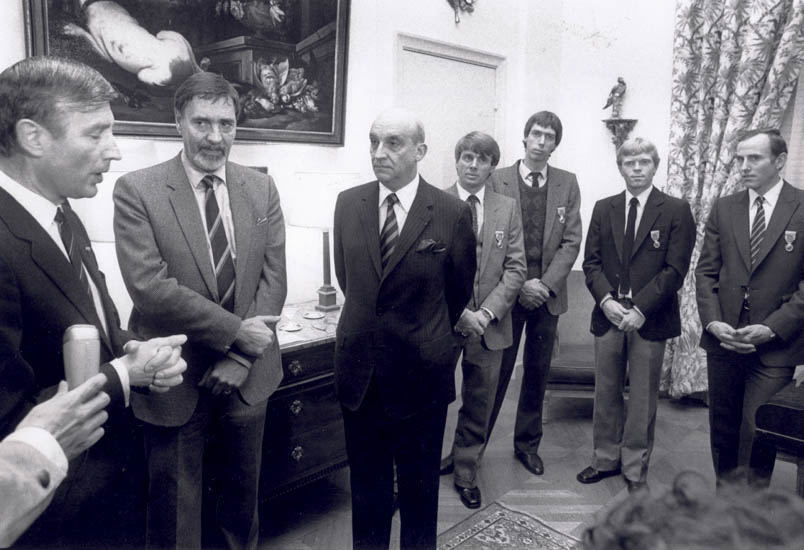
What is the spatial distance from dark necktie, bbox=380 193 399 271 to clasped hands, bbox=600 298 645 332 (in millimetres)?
1542

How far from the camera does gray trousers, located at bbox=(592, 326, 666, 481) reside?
129 inches

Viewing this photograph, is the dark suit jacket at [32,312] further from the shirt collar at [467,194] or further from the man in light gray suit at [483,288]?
the shirt collar at [467,194]

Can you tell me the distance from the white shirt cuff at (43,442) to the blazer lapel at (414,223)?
1217mm

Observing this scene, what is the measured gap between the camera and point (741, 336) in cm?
287

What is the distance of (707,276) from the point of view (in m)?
3.11

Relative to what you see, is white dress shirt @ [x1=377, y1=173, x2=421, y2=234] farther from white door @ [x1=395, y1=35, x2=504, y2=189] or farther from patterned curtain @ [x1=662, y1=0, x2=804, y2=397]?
patterned curtain @ [x1=662, y1=0, x2=804, y2=397]

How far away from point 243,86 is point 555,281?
2012 millimetres

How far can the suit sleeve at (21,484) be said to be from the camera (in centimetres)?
115

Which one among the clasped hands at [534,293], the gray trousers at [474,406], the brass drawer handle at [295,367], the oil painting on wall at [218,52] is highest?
the oil painting on wall at [218,52]

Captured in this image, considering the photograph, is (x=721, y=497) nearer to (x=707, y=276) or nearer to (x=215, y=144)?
(x=215, y=144)

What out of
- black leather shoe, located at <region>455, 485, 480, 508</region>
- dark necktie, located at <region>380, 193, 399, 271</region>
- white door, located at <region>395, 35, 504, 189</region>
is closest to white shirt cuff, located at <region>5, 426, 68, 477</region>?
dark necktie, located at <region>380, 193, 399, 271</region>

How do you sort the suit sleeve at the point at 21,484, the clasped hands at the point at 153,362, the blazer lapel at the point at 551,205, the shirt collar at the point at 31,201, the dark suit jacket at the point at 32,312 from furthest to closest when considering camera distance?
the blazer lapel at the point at 551,205 < the clasped hands at the point at 153,362 < the shirt collar at the point at 31,201 < the dark suit jacket at the point at 32,312 < the suit sleeve at the point at 21,484

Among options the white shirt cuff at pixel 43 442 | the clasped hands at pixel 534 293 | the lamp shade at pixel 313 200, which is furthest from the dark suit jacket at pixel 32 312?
the clasped hands at pixel 534 293

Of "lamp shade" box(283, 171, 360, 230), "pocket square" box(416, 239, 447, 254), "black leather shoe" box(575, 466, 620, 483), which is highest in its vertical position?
"lamp shade" box(283, 171, 360, 230)
